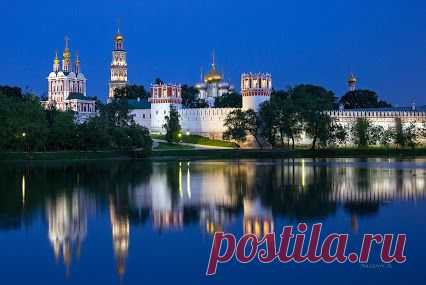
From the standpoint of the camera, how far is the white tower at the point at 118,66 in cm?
10888

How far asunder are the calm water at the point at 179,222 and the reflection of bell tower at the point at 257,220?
0.09 feet

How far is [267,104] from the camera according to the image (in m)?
68.2

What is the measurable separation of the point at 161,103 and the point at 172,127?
879 cm

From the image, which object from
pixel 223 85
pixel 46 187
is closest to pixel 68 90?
pixel 223 85

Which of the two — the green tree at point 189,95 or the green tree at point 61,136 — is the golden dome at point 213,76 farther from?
the green tree at point 61,136

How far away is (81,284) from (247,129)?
58.7 metres

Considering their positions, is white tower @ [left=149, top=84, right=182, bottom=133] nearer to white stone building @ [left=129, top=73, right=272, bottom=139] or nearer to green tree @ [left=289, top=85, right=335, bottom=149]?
white stone building @ [left=129, top=73, right=272, bottom=139]

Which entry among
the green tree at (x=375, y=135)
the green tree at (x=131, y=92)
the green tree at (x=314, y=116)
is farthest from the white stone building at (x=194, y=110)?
the green tree at (x=131, y=92)

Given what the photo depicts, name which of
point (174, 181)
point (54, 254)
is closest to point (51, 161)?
point (174, 181)

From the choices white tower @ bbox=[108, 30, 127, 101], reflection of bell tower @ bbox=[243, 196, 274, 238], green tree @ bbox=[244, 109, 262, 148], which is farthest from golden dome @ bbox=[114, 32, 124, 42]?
reflection of bell tower @ bbox=[243, 196, 274, 238]

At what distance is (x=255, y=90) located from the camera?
7519cm

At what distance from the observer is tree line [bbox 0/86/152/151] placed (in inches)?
2135

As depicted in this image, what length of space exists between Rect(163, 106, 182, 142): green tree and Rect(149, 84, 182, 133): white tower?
178 inches

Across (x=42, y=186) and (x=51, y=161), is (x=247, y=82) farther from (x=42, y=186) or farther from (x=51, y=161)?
(x=42, y=186)
